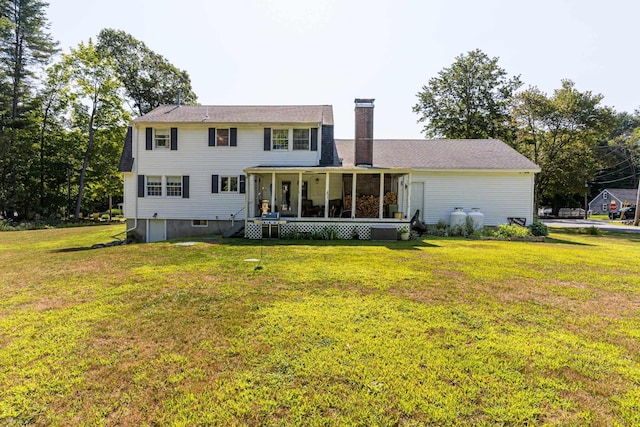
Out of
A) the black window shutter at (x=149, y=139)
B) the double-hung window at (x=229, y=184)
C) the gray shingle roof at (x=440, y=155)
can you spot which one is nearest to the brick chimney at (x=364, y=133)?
the gray shingle roof at (x=440, y=155)

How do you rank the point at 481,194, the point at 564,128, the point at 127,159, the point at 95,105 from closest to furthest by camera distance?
the point at 481,194, the point at 127,159, the point at 564,128, the point at 95,105

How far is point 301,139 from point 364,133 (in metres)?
Result: 3.32

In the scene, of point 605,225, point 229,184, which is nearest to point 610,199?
point 605,225

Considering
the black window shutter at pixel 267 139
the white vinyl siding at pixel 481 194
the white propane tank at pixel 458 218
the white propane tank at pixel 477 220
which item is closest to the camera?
the white propane tank at pixel 477 220

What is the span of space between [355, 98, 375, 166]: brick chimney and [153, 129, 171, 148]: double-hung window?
9846 millimetres

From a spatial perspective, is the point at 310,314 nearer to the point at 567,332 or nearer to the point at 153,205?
the point at 567,332

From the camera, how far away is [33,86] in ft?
96.7

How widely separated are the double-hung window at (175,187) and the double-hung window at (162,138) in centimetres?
171

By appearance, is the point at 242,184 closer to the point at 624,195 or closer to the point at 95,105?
the point at 95,105

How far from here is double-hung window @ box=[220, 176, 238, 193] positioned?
16.2m

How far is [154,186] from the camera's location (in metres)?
16.4

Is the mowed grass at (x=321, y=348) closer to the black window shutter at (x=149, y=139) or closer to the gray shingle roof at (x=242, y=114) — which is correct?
the black window shutter at (x=149, y=139)

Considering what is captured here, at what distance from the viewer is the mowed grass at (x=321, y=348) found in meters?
2.59

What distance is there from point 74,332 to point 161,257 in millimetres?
5216
